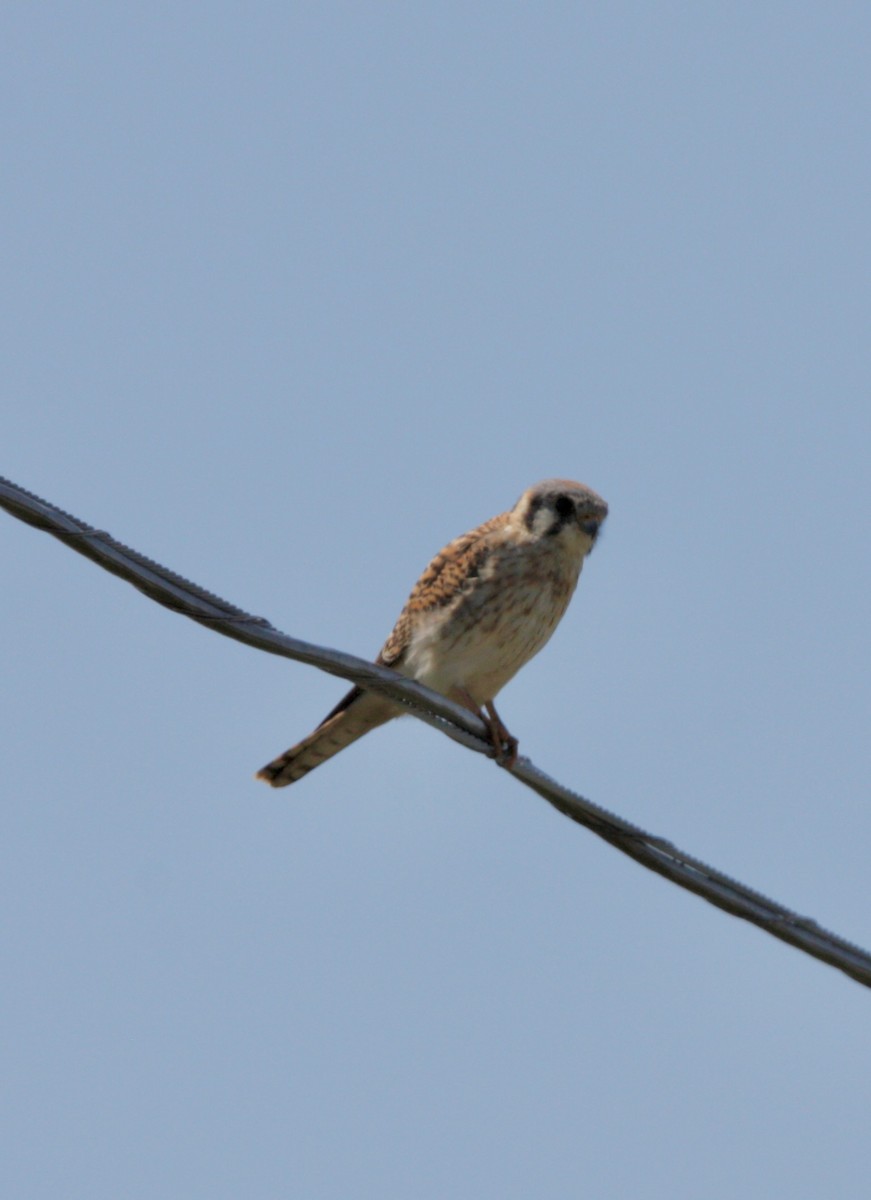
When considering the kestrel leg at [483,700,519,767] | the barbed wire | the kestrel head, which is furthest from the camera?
the kestrel head

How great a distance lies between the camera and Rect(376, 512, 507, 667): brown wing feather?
6.63 meters

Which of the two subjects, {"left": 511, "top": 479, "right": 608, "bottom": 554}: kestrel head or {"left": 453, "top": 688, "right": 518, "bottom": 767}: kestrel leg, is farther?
{"left": 511, "top": 479, "right": 608, "bottom": 554}: kestrel head

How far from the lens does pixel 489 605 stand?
6.54 meters

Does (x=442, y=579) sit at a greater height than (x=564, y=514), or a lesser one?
lesser

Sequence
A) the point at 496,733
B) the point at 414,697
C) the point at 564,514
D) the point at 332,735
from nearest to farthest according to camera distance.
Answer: the point at 414,697 → the point at 496,733 → the point at 564,514 → the point at 332,735

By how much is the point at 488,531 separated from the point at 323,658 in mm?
2585

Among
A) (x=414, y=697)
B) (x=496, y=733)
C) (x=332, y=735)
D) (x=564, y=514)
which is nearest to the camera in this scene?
(x=414, y=697)

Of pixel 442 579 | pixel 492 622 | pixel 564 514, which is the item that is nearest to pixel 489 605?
pixel 492 622

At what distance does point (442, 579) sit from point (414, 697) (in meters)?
2.00

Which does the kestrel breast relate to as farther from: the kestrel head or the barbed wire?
the barbed wire

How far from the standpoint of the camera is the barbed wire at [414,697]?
3.90 metres

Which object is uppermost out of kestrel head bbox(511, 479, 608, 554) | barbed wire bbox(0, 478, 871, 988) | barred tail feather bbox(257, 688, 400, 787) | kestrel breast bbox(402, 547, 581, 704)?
kestrel head bbox(511, 479, 608, 554)

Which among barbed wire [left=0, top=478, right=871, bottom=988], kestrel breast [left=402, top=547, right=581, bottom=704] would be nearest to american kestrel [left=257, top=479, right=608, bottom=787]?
kestrel breast [left=402, top=547, right=581, bottom=704]

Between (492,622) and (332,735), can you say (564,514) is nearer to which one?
(492,622)
